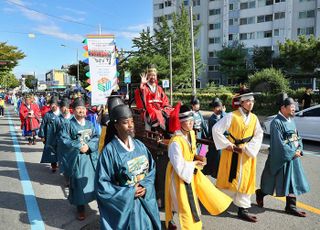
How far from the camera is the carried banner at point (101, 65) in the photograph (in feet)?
20.6

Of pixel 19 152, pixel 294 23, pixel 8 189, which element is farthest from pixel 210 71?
pixel 8 189

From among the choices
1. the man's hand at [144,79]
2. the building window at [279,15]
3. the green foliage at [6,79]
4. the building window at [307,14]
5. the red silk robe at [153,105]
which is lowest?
the red silk robe at [153,105]

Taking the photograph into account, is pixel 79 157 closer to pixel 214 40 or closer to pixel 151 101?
pixel 151 101

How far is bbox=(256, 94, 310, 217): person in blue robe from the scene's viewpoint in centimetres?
422

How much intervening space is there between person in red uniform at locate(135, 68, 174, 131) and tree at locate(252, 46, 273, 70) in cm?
3528

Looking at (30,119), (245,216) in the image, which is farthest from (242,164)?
(30,119)

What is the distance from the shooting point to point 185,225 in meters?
3.29

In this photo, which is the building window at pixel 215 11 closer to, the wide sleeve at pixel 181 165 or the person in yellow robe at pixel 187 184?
the person in yellow robe at pixel 187 184

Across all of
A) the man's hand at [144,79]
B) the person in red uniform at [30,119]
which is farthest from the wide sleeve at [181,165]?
the person in red uniform at [30,119]

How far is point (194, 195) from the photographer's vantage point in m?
3.42

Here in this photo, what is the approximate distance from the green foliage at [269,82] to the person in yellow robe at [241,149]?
16241mm

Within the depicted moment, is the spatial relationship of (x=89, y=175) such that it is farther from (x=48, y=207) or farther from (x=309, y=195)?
(x=309, y=195)

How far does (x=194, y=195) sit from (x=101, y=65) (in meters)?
3.94

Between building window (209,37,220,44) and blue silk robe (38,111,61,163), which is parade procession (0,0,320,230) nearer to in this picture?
blue silk robe (38,111,61,163)
